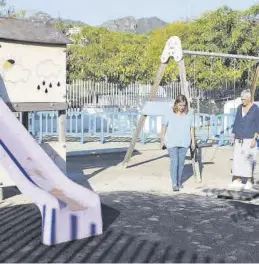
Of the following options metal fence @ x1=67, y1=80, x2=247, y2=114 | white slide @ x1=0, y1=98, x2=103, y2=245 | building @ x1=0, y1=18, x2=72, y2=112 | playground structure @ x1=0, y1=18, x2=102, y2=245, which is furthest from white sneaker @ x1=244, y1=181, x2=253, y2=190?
metal fence @ x1=67, y1=80, x2=247, y2=114

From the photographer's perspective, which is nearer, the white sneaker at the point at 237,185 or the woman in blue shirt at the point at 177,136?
the woman in blue shirt at the point at 177,136

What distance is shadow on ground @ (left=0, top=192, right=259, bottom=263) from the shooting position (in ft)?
→ 17.0

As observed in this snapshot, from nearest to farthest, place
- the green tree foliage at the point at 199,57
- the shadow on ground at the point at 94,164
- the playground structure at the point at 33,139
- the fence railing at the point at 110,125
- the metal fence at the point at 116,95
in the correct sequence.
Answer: the playground structure at the point at 33,139, the shadow on ground at the point at 94,164, the fence railing at the point at 110,125, the metal fence at the point at 116,95, the green tree foliage at the point at 199,57

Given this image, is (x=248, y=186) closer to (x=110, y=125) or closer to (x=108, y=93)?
(x=110, y=125)

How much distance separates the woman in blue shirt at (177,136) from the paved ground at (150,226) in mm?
332

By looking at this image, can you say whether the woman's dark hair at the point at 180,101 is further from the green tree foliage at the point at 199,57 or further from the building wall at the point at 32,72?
the green tree foliage at the point at 199,57

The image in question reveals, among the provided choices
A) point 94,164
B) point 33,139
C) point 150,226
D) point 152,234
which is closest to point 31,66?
point 33,139

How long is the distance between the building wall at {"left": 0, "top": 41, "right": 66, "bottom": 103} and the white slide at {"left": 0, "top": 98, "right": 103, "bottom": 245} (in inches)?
29.2

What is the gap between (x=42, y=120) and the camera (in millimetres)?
16078

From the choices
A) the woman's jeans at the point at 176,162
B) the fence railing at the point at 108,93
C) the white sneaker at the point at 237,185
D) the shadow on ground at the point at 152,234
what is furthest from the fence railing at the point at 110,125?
the shadow on ground at the point at 152,234

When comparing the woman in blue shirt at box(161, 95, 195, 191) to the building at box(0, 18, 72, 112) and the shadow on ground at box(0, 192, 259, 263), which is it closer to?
the shadow on ground at box(0, 192, 259, 263)

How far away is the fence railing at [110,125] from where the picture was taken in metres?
15.4

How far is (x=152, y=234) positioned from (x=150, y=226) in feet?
1.17

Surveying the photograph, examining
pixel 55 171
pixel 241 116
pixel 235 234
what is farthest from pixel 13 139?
pixel 241 116
